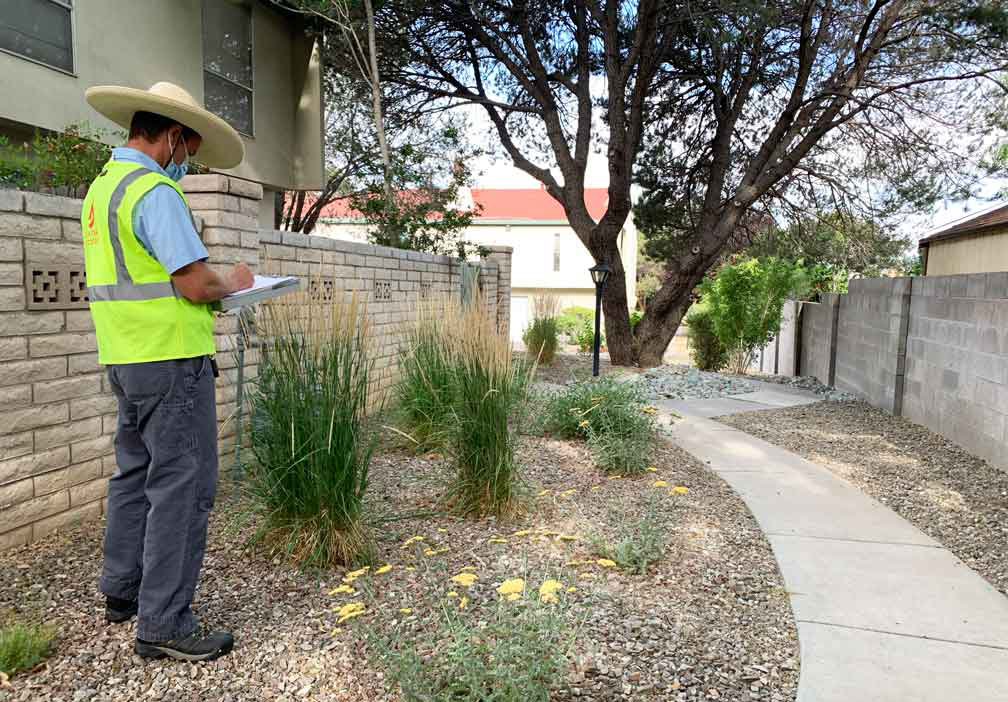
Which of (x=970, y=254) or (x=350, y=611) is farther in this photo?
(x=970, y=254)

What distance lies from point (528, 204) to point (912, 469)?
79.8 feet

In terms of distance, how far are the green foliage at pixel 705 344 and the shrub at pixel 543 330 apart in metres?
2.67

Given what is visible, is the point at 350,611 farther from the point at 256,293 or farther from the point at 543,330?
the point at 543,330

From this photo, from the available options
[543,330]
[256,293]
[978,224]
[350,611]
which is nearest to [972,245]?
[978,224]

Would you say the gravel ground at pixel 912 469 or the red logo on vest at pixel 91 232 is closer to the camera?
the red logo on vest at pixel 91 232

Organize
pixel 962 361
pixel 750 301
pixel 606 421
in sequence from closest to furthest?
pixel 606 421 → pixel 962 361 → pixel 750 301

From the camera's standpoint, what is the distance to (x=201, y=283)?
2.20 metres

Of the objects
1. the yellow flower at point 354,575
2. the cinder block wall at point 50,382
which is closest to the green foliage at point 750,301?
the cinder block wall at point 50,382

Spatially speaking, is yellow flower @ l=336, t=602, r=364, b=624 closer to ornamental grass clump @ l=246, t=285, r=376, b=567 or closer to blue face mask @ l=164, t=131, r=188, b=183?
ornamental grass clump @ l=246, t=285, r=376, b=567

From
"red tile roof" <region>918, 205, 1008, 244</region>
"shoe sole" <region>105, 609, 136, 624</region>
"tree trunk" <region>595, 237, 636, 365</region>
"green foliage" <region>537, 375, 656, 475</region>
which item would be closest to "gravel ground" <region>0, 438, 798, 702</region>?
"shoe sole" <region>105, 609, 136, 624</region>

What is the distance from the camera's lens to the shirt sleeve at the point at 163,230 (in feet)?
7.00

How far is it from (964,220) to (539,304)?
9445 mm

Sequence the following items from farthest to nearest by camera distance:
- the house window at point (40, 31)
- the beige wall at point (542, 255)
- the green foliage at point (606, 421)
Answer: the beige wall at point (542, 255) < the house window at point (40, 31) < the green foliage at point (606, 421)

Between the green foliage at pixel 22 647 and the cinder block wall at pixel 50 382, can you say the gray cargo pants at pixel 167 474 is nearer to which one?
the green foliage at pixel 22 647
